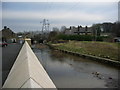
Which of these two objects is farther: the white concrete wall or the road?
the road

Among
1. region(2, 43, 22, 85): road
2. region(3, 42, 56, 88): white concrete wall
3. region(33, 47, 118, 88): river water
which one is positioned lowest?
region(33, 47, 118, 88): river water

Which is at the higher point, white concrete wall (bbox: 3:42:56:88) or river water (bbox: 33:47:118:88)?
white concrete wall (bbox: 3:42:56:88)

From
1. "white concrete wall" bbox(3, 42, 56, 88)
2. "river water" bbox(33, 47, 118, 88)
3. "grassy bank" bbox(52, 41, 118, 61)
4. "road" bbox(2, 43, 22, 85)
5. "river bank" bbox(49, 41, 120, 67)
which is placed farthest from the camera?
"grassy bank" bbox(52, 41, 118, 61)

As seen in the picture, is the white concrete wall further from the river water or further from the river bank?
the river bank

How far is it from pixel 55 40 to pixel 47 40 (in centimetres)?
754

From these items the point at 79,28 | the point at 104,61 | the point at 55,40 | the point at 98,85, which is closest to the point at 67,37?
the point at 55,40

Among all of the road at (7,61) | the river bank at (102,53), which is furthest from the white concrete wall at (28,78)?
the river bank at (102,53)

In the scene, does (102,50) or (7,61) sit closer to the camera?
(7,61)

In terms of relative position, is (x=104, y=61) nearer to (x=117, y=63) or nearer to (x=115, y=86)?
(x=117, y=63)

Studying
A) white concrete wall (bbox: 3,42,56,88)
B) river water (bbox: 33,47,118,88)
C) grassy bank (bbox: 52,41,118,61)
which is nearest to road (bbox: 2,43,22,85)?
white concrete wall (bbox: 3,42,56,88)

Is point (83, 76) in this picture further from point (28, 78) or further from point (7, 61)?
point (28, 78)

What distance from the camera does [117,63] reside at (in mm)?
14688

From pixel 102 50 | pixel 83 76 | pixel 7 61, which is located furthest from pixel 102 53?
pixel 7 61

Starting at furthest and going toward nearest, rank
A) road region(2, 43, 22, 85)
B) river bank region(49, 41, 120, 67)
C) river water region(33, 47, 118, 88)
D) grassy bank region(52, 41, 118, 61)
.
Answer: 1. grassy bank region(52, 41, 118, 61)
2. river bank region(49, 41, 120, 67)
3. river water region(33, 47, 118, 88)
4. road region(2, 43, 22, 85)
